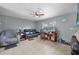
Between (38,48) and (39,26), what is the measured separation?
424mm

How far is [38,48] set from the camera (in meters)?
1.80

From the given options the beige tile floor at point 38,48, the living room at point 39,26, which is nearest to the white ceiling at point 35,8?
the living room at point 39,26

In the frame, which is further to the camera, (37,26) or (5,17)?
(37,26)

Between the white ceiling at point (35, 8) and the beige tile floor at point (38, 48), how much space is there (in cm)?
51

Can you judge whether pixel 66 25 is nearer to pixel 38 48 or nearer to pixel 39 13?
pixel 39 13

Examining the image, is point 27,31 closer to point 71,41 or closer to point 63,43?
point 63,43

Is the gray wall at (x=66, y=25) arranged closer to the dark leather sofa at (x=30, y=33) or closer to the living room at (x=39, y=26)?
the living room at (x=39, y=26)

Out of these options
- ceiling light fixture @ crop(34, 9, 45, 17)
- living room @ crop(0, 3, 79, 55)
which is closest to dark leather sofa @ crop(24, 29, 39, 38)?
living room @ crop(0, 3, 79, 55)

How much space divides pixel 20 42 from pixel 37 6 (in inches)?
29.7

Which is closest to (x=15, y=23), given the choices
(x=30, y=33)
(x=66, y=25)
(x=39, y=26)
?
(x=30, y=33)

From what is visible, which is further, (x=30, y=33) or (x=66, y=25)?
(x=30, y=33)

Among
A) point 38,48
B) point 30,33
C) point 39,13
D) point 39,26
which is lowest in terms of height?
point 38,48
